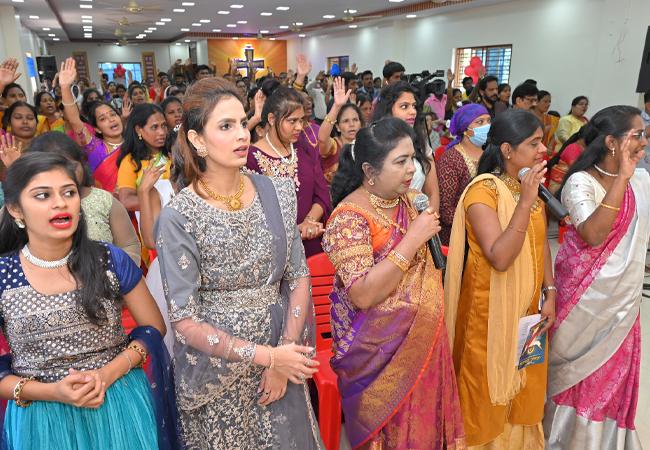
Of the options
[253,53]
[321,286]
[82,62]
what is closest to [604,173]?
[321,286]

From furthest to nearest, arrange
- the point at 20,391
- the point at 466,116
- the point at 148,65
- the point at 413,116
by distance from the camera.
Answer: the point at 148,65, the point at 466,116, the point at 413,116, the point at 20,391

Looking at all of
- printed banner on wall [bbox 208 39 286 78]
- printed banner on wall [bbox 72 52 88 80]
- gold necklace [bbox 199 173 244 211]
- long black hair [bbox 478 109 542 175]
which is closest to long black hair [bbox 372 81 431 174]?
long black hair [bbox 478 109 542 175]

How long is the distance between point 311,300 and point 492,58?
10076mm

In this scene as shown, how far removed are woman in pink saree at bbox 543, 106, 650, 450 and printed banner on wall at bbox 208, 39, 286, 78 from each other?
19333mm

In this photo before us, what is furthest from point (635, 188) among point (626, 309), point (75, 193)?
point (75, 193)

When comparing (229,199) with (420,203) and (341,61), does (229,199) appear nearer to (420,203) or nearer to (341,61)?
(420,203)

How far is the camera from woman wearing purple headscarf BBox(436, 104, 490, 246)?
2666 mm

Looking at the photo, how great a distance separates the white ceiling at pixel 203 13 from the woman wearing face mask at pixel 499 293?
29.2 ft

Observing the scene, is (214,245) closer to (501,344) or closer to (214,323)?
(214,323)

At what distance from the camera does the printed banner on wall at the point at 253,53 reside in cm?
1998

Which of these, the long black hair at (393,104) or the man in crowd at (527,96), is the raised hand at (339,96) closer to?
the long black hair at (393,104)

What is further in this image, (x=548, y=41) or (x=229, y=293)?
(x=548, y=41)

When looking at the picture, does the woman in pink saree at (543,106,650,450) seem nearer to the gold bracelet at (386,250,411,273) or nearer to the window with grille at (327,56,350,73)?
the gold bracelet at (386,250,411,273)

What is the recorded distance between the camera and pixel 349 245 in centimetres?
144
